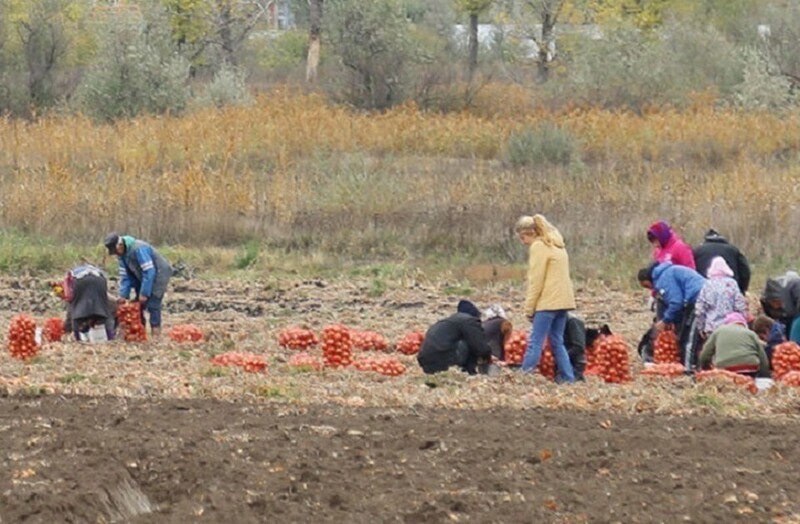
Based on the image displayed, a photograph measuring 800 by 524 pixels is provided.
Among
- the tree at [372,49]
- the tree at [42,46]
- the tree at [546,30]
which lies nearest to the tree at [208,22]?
the tree at [42,46]

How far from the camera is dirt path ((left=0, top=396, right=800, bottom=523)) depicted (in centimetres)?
874

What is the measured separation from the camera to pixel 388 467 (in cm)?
997

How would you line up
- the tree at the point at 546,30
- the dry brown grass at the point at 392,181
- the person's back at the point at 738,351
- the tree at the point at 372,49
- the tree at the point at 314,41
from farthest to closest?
the tree at the point at 546,30 → the tree at the point at 314,41 → the tree at the point at 372,49 → the dry brown grass at the point at 392,181 → the person's back at the point at 738,351

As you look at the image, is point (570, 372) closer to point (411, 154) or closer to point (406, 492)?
point (406, 492)

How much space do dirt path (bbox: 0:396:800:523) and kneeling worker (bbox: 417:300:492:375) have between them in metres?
2.48

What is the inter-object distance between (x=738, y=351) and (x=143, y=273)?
23.3ft

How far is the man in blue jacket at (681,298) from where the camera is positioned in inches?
626

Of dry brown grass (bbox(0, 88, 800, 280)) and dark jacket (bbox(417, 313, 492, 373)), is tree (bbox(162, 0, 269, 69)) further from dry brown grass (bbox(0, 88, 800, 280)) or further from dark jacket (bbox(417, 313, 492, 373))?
dark jacket (bbox(417, 313, 492, 373))

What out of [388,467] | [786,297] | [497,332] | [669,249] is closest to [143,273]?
[497,332]

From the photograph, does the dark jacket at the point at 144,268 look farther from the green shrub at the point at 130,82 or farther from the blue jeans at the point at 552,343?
the green shrub at the point at 130,82

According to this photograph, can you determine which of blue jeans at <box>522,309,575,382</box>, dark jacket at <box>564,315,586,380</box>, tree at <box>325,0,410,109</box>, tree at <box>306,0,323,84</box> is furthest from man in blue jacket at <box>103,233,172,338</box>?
tree at <box>306,0,323,84</box>

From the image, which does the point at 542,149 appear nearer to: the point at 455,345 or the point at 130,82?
the point at 130,82

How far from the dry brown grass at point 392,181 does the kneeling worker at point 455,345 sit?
31.4 feet

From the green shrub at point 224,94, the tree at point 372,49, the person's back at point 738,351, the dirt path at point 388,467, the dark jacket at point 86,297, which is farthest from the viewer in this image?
the tree at point 372,49
